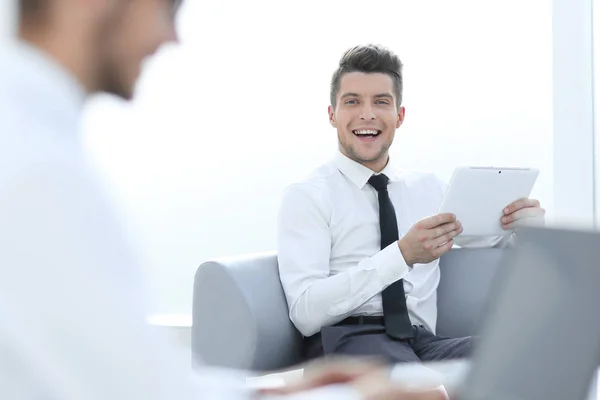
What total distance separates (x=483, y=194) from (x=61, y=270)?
77.6 inches

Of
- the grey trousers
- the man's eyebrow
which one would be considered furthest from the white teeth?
the grey trousers

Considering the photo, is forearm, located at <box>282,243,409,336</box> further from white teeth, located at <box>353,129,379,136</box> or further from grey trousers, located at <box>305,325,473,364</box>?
white teeth, located at <box>353,129,379,136</box>

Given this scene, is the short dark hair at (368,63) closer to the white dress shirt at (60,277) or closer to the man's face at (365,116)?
the man's face at (365,116)

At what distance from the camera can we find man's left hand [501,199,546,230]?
2.47 metres

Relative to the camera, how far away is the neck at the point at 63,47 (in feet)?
2.04

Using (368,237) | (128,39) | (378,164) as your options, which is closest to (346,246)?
(368,237)

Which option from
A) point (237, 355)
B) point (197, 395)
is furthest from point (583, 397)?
point (237, 355)

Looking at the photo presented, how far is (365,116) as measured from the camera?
259 cm

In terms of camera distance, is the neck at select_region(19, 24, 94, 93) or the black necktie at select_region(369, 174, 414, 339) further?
the black necktie at select_region(369, 174, 414, 339)

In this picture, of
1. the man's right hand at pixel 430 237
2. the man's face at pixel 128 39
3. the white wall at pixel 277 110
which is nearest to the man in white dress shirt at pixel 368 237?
the man's right hand at pixel 430 237

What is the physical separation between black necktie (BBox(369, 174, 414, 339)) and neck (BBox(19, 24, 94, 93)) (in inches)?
72.8

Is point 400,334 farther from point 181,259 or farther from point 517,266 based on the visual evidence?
point 181,259

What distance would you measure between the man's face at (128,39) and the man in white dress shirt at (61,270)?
0.09 ft

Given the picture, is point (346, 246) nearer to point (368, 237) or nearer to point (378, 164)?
point (368, 237)
